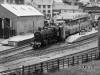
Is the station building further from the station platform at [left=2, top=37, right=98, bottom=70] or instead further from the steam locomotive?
the station platform at [left=2, top=37, right=98, bottom=70]

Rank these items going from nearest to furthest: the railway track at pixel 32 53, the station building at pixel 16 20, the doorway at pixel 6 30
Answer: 1. the railway track at pixel 32 53
2. the station building at pixel 16 20
3. the doorway at pixel 6 30

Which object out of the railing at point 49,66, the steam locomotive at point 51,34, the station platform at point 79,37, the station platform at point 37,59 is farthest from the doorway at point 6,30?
the railing at point 49,66

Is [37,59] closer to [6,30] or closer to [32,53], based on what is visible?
[32,53]

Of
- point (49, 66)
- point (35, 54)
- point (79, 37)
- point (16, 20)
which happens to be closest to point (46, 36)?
point (35, 54)

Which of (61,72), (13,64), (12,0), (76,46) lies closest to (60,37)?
(76,46)

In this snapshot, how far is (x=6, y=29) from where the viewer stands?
46.0 meters

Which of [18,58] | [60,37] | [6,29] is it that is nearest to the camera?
[18,58]

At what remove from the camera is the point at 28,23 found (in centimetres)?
4850

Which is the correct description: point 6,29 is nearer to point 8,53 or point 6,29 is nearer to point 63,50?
point 8,53

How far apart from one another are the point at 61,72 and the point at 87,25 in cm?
3055

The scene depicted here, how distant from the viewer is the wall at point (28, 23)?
151ft

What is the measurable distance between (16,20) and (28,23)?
4076mm

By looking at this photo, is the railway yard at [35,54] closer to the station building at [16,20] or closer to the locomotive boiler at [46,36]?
the locomotive boiler at [46,36]

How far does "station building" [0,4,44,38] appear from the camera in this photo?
45156 millimetres
